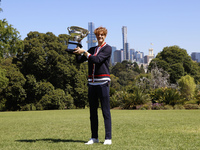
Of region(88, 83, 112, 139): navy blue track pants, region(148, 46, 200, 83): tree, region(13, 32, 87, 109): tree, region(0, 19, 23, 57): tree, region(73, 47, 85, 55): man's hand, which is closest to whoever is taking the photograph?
region(73, 47, 85, 55): man's hand

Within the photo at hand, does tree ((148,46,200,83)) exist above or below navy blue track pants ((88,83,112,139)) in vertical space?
above

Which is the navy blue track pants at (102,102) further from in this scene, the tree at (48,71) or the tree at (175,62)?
→ the tree at (175,62)

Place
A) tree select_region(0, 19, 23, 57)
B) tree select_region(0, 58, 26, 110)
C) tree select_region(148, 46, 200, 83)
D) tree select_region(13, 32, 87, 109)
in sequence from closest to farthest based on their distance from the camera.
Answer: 1. tree select_region(0, 19, 23, 57)
2. tree select_region(0, 58, 26, 110)
3. tree select_region(13, 32, 87, 109)
4. tree select_region(148, 46, 200, 83)

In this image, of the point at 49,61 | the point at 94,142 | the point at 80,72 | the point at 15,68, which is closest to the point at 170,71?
the point at 80,72

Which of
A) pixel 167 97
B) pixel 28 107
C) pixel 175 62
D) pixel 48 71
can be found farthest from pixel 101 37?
pixel 175 62

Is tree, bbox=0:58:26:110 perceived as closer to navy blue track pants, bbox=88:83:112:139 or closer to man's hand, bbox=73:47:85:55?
navy blue track pants, bbox=88:83:112:139

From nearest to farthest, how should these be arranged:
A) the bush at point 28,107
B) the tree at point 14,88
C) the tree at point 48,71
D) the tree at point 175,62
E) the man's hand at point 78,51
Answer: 1. the man's hand at point 78,51
2. the tree at point 14,88
3. the bush at point 28,107
4. the tree at point 48,71
5. the tree at point 175,62

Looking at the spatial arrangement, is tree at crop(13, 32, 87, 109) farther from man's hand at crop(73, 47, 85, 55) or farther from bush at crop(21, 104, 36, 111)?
man's hand at crop(73, 47, 85, 55)

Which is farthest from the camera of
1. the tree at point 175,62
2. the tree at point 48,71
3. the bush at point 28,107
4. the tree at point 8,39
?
the tree at point 175,62

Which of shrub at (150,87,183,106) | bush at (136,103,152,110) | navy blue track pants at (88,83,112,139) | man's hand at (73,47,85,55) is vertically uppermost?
man's hand at (73,47,85,55)

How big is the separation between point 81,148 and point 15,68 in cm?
3035

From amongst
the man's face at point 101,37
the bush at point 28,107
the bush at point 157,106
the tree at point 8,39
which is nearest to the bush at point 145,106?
the bush at point 157,106

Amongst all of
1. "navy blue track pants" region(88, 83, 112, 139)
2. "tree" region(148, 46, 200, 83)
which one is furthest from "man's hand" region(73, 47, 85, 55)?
"tree" region(148, 46, 200, 83)

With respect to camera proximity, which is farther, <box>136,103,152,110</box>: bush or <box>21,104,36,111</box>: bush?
<box>21,104,36,111</box>: bush
